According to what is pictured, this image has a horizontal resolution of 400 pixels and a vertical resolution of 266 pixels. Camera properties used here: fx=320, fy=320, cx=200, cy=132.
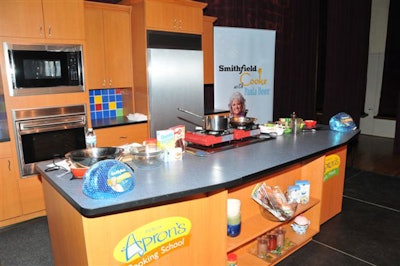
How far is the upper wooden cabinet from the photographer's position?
9.14 ft

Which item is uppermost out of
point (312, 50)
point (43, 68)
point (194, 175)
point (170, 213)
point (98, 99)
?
point (312, 50)

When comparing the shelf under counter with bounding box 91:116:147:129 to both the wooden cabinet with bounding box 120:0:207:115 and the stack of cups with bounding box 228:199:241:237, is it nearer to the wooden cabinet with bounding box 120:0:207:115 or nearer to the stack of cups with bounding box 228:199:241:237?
the wooden cabinet with bounding box 120:0:207:115

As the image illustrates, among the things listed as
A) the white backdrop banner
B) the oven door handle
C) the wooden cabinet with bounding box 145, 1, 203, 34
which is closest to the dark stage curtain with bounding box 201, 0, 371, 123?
the white backdrop banner

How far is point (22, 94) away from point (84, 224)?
2.04m

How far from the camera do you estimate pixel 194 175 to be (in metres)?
1.77

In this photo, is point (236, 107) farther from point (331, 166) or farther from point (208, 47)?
point (208, 47)

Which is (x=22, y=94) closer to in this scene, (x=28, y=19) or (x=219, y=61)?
(x=28, y=19)

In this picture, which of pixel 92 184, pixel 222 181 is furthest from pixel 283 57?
pixel 92 184

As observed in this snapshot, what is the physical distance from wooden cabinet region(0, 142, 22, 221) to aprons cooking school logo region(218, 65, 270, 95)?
276cm

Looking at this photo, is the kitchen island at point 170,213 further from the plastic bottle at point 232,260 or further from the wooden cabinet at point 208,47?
the wooden cabinet at point 208,47

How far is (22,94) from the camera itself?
→ 2.95 m

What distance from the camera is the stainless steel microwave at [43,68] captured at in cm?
289

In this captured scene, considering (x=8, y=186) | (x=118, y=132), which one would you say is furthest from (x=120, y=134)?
(x=8, y=186)

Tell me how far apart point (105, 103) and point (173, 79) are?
3.04 feet
